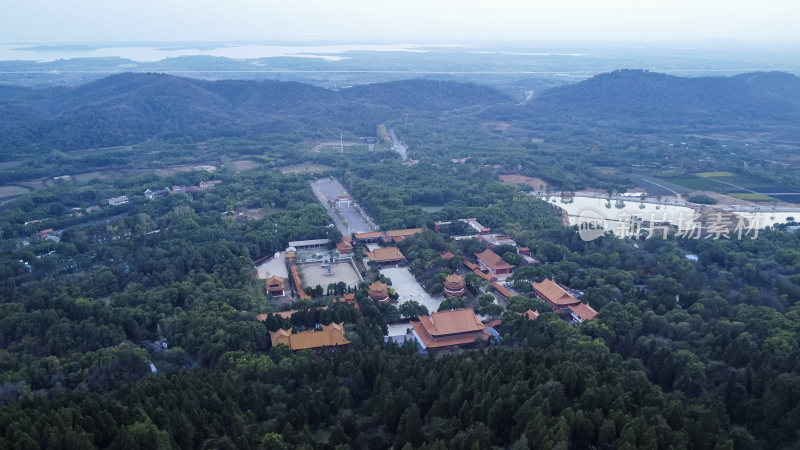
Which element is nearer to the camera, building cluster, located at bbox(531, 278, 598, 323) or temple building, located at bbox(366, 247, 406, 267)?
building cluster, located at bbox(531, 278, 598, 323)

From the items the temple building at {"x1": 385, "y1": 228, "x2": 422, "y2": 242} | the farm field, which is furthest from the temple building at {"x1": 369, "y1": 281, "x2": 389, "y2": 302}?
the farm field

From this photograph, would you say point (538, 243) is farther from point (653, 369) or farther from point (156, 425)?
point (156, 425)

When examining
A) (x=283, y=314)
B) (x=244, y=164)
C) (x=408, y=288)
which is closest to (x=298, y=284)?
(x=283, y=314)

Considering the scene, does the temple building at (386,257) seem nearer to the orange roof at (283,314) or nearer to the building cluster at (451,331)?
the orange roof at (283,314)

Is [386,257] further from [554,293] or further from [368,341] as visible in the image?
[368,341]

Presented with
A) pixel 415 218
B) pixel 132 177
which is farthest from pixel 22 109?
pixel 415 218

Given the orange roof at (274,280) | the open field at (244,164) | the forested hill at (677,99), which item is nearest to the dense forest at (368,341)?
the orange roof at (274,280)

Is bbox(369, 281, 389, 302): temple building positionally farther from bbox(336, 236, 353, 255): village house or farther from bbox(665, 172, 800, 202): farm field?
bbox(665, 172, 800, 202): farm field
